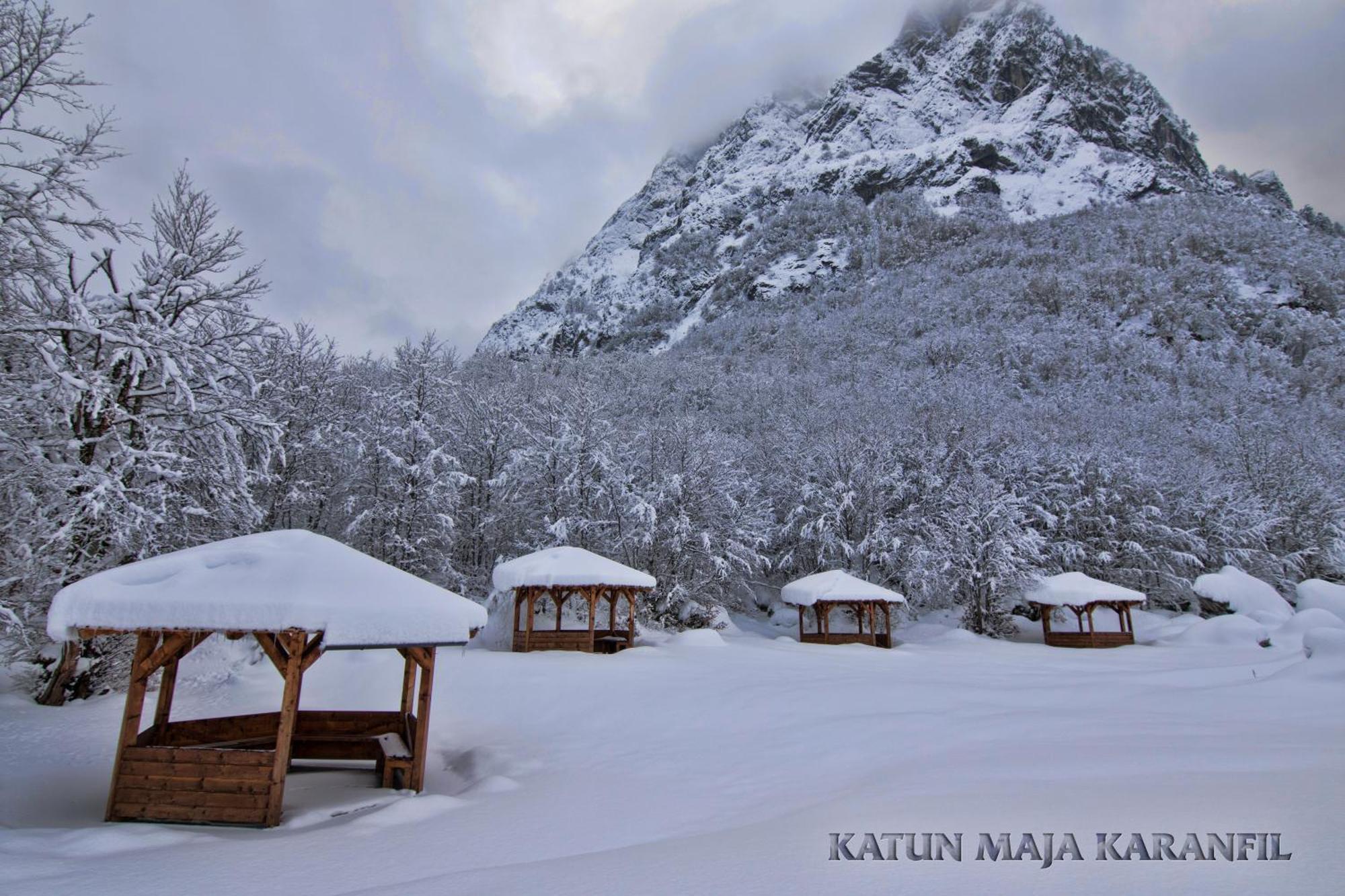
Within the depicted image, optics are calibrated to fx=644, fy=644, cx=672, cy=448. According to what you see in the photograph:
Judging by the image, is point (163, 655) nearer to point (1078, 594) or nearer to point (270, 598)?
point (270, 598)

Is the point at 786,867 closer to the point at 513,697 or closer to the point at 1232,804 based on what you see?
the point at 1232,804

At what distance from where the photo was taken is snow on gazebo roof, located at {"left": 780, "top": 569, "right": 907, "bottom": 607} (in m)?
23.2

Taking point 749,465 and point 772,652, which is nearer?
point 772,652

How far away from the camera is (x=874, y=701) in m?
10.3

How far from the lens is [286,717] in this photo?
21.5ft

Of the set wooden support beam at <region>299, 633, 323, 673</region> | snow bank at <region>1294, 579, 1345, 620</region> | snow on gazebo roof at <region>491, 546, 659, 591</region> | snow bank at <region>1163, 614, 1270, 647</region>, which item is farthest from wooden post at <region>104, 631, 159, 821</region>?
snow bank at <region>1294, 579, 1345, 620</region>

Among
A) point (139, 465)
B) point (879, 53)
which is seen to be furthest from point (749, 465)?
point (879, 53)

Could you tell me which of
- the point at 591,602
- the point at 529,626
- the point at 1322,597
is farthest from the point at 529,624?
the point at 1322,597

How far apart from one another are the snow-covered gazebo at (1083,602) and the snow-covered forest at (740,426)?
1.60 m

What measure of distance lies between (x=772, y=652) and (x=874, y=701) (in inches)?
310

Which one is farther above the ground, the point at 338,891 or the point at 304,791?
the point at 338,891

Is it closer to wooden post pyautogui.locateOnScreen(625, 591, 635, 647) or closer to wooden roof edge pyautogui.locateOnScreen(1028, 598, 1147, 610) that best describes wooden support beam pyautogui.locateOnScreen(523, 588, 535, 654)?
wooden post pyautogui.locateOnScreen(625, 591, 635, 647)

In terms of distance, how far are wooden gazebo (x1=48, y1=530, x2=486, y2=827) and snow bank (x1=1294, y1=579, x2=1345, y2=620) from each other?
91.4 feet

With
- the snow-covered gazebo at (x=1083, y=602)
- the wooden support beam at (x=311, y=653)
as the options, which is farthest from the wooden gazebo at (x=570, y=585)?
the snow-covered gazebo at (x=1083, y=602)
